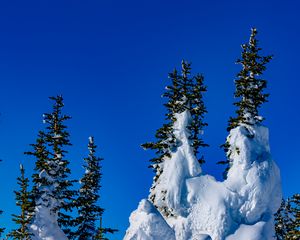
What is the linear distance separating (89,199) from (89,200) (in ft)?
0.33

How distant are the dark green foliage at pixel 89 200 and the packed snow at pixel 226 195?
7.93 m

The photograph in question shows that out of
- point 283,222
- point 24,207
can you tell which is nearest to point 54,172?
point 24,207

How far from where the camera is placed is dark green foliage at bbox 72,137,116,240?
3834cm

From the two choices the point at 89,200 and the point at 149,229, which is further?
the point at 89,200

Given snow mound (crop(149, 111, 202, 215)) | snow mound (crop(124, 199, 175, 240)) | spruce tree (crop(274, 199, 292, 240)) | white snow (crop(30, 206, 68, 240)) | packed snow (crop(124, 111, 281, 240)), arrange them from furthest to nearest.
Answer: spruce tree (crop(274, 199, 292, 240)) → white snow (crop(30, 206, 68, 240)) → snow mound (crop(149, 111, 202, 215)) → packed snow (crop(124, 111, 281, 240)) → snow mound (crop(124, 199, 175, 240))

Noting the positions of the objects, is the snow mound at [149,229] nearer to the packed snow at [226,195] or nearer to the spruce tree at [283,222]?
the packed snow at [226,195]

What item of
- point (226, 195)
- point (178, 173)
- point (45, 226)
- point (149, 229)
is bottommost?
point (149, 229)

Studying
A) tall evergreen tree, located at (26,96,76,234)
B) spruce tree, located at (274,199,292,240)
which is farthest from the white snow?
spruce tree, located at (274,199,292,240)

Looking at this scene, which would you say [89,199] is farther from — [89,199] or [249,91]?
[249,91]

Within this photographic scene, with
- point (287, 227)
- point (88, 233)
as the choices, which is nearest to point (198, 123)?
point (88, 233)

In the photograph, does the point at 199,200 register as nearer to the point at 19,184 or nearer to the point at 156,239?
the point at 156,239

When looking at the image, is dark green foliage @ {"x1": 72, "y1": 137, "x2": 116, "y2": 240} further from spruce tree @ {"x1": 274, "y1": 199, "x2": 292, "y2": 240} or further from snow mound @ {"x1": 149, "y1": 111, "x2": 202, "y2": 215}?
spruce tree @ {"x1": 274, "y1": 199, "x2": 292, "y2": 240}

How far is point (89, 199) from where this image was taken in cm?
3922

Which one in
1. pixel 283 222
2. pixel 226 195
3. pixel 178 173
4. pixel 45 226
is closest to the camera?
pixel 226 195
